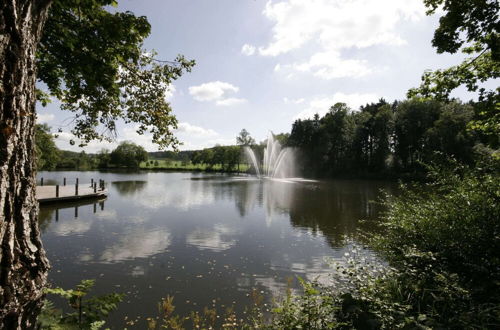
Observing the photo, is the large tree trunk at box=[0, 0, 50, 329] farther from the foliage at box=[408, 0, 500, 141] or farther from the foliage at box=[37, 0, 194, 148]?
the foliage at box=[408, 0, 500, 141]

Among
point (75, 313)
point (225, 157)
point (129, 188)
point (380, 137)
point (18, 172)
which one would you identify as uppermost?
point (380, 137)

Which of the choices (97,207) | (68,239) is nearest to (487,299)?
(68,239)

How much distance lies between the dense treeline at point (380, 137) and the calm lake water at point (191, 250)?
1415 inches

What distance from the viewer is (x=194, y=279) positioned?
7891mm

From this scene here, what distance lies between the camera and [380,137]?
5750cm

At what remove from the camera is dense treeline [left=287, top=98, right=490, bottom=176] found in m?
43.9

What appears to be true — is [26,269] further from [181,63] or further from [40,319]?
[181,63]

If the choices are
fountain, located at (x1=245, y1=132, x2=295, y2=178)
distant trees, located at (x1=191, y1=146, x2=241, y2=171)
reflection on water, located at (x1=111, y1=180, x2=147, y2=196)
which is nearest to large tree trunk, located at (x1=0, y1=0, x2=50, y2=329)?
reflection on water, located at (x1=111, y1=180, x2=147, y2=196)

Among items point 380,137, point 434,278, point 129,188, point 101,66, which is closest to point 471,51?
point 434,278

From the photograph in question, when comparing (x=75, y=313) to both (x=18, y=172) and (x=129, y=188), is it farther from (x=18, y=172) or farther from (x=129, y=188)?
(x=129, y=188)

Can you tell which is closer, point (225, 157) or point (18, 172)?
point (18, 172)

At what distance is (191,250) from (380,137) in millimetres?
57574

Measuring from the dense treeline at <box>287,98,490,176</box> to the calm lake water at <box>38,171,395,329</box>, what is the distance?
118 ft

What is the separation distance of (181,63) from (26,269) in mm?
5504
